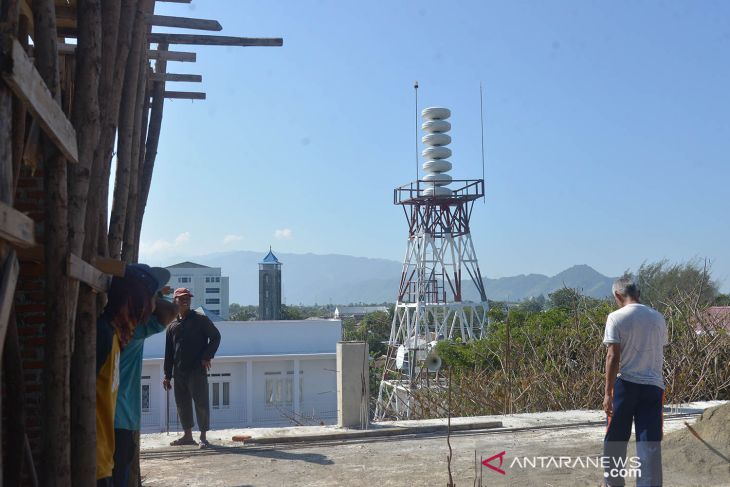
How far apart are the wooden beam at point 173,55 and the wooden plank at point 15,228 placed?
161 inches

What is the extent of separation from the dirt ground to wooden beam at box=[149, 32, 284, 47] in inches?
152

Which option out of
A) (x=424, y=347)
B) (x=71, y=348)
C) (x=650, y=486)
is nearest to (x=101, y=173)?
(x=71, y=348)

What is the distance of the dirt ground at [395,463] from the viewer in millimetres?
6719

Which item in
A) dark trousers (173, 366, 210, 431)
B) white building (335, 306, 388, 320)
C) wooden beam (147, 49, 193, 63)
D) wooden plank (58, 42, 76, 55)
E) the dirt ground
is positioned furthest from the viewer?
white building (335, 306, 388, 320)

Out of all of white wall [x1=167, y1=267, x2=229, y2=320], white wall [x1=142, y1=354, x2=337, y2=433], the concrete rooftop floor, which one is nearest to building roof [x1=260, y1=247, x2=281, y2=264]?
white wall [x1=142, y1=354, x2=337, y2=433]

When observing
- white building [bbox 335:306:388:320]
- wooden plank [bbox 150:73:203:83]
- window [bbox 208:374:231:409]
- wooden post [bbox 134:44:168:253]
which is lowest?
window [bbox 208:374:231:409]

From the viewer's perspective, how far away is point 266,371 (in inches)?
998

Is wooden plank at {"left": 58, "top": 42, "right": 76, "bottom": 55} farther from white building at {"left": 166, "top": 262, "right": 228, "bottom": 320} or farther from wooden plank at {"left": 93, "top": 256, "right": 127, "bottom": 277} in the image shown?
white building at {"left": 166, "top": 262, "right": 228, "bottom": 320}

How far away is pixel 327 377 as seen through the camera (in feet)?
85.6

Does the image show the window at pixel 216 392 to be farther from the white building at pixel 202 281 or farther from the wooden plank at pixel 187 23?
the white building at pixel 202 281

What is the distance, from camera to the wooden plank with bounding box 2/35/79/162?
3227 mm

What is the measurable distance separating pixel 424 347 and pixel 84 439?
94.4 ft

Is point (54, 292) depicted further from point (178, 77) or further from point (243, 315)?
point (243, 315)

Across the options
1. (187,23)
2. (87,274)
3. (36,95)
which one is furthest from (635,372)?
(187,23)
